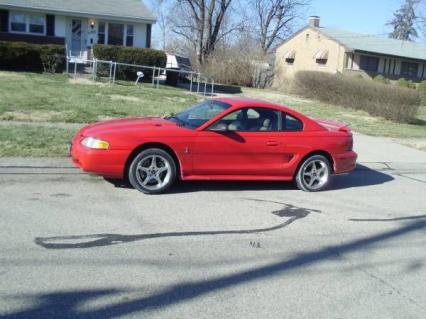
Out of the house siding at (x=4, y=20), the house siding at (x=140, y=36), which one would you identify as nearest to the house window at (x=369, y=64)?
the house siding at (x=140, y=36)

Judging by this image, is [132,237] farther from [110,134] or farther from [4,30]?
[4,30]

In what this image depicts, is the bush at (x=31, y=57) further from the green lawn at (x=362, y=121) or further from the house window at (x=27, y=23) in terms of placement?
the green lawn at (x=362, y=121)

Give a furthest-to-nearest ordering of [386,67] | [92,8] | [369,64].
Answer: [386,67], [369,64], [92,8]

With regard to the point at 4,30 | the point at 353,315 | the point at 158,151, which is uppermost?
the point at 4,30

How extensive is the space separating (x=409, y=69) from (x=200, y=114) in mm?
46058

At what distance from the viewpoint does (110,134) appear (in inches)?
286

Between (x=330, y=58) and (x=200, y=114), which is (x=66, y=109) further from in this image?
(x=330, y=58)

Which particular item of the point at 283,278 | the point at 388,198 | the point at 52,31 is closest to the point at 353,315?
the point at 283,278

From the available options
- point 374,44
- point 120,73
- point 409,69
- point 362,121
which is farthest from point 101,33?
point 409,69

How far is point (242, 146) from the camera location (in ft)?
25.5

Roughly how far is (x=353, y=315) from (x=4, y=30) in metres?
28.0

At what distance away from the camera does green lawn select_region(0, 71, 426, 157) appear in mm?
10000

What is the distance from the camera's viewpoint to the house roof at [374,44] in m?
46.0

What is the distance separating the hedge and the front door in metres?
5.89
